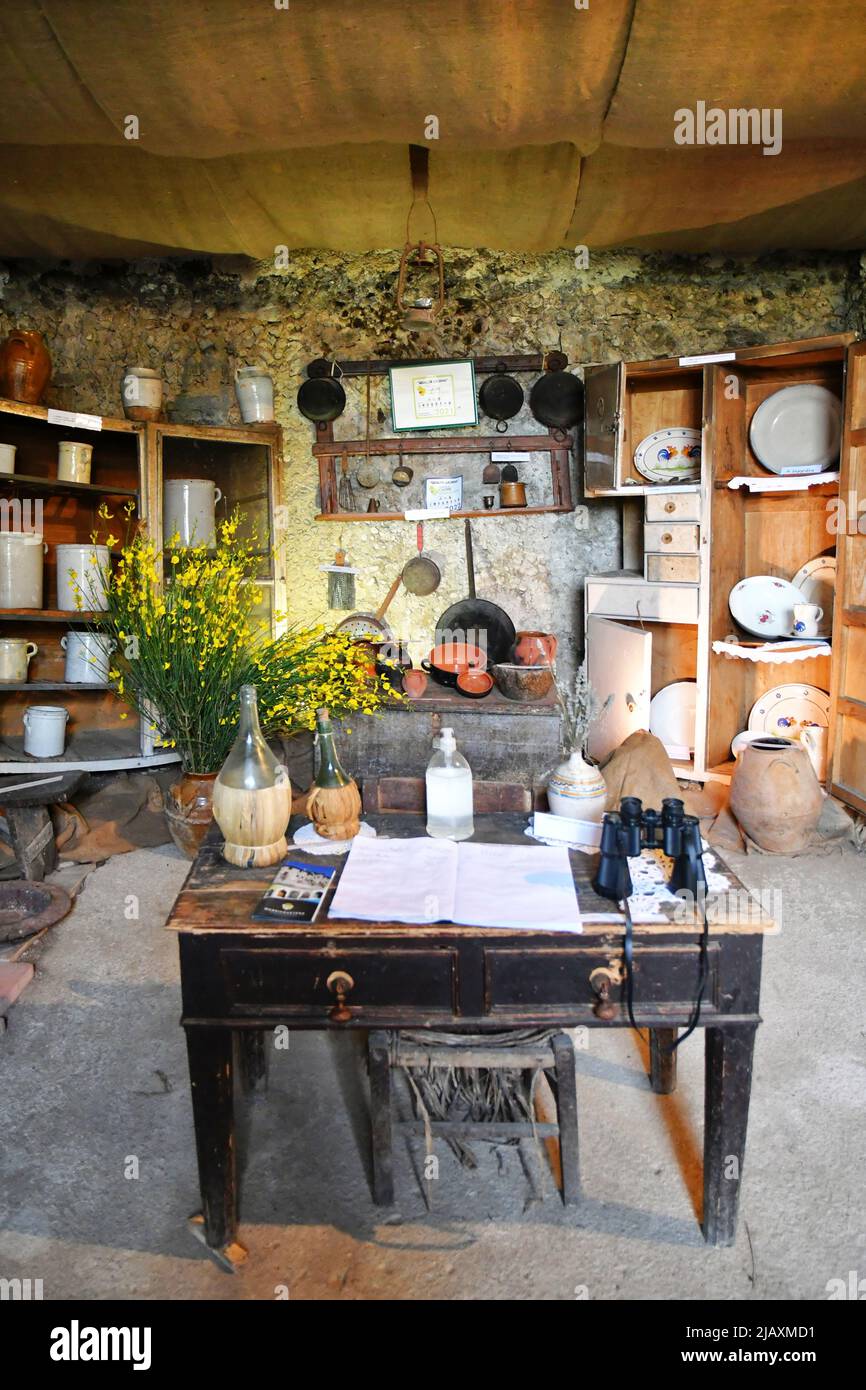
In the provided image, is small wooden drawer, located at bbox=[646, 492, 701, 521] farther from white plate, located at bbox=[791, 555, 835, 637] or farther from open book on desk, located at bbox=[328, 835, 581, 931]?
open book on desk, located at bbox=[328, 835, 581, 931]

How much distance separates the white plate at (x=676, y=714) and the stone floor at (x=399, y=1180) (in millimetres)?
2084

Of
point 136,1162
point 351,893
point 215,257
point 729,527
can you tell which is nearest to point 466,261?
point 215,257

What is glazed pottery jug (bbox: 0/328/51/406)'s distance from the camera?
4051mm

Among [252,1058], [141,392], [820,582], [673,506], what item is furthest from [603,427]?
[252,1058]

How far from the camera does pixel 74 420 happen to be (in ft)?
13.5

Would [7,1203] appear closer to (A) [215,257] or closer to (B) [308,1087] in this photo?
(B) [308,1087]

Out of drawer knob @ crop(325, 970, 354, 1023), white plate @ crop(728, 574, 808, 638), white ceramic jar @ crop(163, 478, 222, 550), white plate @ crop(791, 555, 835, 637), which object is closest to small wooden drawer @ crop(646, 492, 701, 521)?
white plate @ crop(728, 574, 808, 638)

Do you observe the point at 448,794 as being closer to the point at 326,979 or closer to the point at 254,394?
the point at 326,979

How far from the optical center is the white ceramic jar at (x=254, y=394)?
471 cm

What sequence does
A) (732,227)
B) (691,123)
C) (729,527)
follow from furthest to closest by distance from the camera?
(729,527), (732,227), (691,123)

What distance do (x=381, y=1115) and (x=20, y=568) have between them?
3304 millimetres

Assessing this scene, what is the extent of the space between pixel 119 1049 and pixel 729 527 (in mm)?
3682

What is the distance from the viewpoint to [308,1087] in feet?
7.57

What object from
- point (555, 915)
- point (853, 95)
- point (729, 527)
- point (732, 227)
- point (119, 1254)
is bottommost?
point (119, 1254)
